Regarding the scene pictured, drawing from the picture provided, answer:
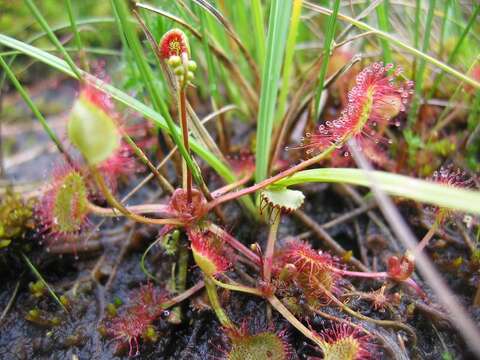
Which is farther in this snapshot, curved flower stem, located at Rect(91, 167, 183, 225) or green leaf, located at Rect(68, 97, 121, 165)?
curved flower stem, located at Rect(91, 167, 183, 225)

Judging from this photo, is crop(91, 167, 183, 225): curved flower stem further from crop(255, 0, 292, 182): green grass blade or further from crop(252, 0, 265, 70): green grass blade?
crop(252, 0, 265, 70): green grass blade

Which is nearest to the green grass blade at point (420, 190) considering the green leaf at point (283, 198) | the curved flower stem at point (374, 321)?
the green leaf at point (283, 198)

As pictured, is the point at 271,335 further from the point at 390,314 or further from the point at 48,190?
the point at 48,190

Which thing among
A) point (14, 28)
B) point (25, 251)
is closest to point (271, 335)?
point (25, 251)

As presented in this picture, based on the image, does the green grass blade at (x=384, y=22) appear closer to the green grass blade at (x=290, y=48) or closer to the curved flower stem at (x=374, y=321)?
the green grass blade at (x=290, y=48)

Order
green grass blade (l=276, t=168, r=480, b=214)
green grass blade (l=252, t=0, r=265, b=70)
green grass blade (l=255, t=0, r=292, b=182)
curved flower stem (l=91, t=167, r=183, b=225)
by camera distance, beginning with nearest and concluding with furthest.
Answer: green grass blade (l=276, t=168, r=480, b=214) < curved flower stem (l=91, t=167, r=183, b=225) < green grass blade (l=255, t=0, r=292, b=182) < green grass blade (l=252, t=0, r=265, b=70)

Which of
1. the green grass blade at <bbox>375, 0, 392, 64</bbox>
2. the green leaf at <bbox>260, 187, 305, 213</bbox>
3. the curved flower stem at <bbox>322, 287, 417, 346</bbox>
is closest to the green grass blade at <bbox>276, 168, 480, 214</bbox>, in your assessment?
the green leaf at <bbox>260, 187, 305, 213</bbox>

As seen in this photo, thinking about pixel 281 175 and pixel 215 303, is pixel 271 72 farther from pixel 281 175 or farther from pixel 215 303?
pixel 215 303
